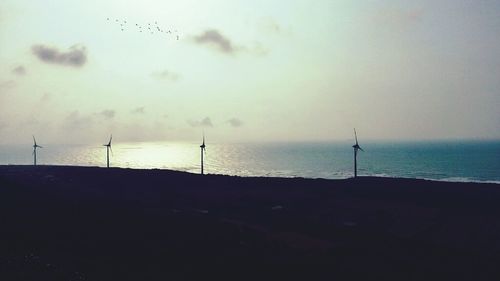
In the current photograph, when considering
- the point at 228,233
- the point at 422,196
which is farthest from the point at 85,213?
the point at 422,196

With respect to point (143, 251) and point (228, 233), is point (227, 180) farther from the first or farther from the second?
point (143, 251)

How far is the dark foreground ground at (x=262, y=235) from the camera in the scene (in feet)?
111

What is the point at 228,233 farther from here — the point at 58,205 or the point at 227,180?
the point at 227,180

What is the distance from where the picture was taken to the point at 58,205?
5691 centimetres

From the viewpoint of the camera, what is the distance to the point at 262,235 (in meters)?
44.4

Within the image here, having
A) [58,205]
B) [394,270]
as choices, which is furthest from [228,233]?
[58,205]

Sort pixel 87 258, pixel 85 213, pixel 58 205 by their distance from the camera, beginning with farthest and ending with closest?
1. pixel 58 205
2. pixel 85 213
3. pixel 87 258

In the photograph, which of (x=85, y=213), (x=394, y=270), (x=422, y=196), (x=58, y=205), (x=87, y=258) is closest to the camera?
(x=394, y=270)

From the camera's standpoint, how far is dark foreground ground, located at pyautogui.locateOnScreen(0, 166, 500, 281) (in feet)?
111

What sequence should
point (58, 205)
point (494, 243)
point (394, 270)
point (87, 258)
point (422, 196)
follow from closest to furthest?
point (394, 270) < point (87, 258) < point (494, 243) < point (58, 205) < point (422, 196)

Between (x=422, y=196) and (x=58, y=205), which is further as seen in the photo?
(x=422, y=196)

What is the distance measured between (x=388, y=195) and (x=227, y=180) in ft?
→ 116

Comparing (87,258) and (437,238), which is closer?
(87,258)

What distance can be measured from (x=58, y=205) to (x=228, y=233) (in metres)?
27.4
